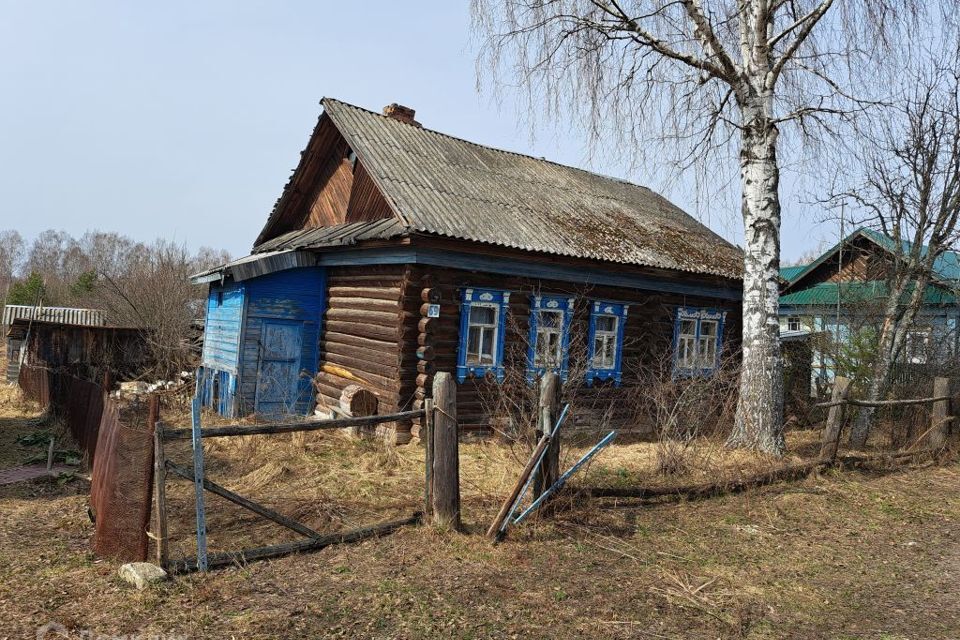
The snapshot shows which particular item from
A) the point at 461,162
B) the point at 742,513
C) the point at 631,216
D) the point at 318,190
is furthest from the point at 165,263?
the point at 742,513

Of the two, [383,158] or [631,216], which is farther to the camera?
[631,216]

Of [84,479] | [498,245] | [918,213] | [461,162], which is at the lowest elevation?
[84,479]

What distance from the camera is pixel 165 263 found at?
872 inches

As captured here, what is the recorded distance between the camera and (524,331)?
37.1 ft

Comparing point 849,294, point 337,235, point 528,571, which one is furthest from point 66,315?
point 849,294

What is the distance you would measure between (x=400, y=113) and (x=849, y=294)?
10994 mm

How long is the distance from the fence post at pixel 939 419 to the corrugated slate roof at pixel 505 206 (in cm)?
435

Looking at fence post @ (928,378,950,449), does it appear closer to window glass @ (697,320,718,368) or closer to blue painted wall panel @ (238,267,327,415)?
window glass @ (697,320,718,368)

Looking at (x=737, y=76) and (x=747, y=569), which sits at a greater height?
(x=737, y=76)

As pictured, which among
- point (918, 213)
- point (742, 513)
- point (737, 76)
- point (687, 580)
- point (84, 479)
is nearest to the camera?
point (687, 580)

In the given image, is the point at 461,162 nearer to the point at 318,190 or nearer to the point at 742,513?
the point at 318,190

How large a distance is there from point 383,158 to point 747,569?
9095 millimetres

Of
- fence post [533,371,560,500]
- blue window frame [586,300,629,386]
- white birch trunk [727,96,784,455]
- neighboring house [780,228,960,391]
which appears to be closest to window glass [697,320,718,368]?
neighboring house [780,228,960,391]

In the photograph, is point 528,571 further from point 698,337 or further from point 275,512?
point 698,337
